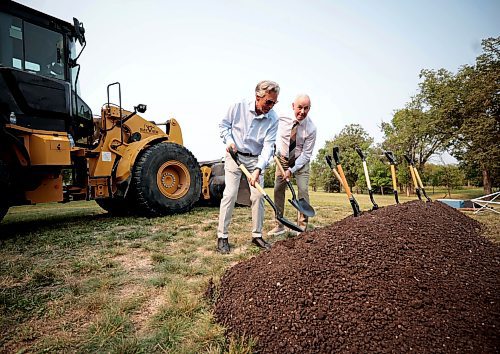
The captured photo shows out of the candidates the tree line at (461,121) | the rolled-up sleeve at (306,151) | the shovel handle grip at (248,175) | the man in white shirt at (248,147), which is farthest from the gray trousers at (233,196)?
the tree line at (461,121)

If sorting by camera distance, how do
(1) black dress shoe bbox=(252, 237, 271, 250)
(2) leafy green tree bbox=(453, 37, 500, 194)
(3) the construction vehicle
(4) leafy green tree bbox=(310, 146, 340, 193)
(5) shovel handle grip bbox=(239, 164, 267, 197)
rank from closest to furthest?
(5) shovel handle grip bbox=(239, 164, 267, 197) → (1) black dress shoe bbox=(252, 237, 271, 250) → (3) the construction vehicle → (2) leafy green tree bbox=(453, 37, 500, 194) → (4) leafy green tree bbox=(310, 146, 340, 193)

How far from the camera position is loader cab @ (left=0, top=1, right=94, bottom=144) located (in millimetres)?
3477

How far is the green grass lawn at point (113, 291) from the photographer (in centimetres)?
137

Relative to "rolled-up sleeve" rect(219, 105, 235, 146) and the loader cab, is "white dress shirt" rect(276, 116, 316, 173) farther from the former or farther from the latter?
the loader cab

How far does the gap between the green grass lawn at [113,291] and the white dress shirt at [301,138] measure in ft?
3.81

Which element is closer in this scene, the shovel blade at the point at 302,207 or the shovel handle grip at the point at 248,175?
the shovel handle grip at the point at 248,175

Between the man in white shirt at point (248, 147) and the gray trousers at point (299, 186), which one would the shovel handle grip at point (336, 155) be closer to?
the gray trousers at point (299, 186)

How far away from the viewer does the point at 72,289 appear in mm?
1984

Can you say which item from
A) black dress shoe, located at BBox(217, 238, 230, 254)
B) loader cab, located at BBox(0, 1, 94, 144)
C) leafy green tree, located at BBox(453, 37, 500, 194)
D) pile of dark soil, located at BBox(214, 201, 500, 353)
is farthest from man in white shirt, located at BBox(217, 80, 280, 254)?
leafy green tree, located at BBox(453, 37, 500, 194)

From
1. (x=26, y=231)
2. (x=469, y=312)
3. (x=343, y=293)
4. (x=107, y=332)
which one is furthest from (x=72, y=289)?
(x=26, y=231)

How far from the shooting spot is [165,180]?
5.17 m

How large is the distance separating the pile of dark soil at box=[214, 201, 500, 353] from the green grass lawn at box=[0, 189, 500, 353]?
219mm

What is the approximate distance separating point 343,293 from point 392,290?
0.89 ft

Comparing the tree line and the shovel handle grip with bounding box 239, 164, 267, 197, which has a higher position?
the tree line
